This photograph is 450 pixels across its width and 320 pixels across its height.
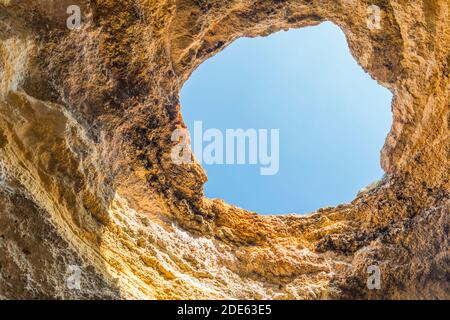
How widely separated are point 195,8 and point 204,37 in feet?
3.15

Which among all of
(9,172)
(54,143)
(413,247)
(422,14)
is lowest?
(413,247)

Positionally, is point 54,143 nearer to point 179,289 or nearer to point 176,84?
point 179,289

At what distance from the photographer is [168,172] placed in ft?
24.9

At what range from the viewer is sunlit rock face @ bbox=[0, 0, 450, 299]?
4.93 metres

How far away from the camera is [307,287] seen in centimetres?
652

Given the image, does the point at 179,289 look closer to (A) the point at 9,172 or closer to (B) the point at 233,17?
(A) the point at 9,172

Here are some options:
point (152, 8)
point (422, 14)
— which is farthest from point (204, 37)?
point (422, 14)

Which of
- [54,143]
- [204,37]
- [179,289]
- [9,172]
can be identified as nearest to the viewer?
[9,172]

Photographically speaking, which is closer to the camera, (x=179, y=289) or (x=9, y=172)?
(x=9, y=172)

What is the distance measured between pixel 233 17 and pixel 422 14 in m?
3.32

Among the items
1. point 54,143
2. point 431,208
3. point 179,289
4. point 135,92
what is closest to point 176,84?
point 135,92

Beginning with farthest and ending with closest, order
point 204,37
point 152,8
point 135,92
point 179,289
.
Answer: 1. point 204,37
2. point 135,92
3. point 152,8
4. point 179,289

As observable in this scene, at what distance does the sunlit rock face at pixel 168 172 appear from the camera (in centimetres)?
493

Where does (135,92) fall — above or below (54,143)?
above
